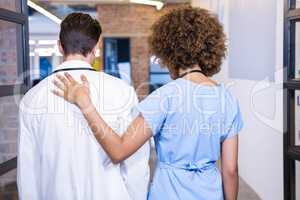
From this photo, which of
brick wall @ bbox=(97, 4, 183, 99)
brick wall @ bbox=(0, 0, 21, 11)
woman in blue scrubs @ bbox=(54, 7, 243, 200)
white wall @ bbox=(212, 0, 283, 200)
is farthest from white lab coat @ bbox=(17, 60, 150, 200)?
brick wall @ bbox=(97, 4, 183, 99)

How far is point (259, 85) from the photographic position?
337 centimetres

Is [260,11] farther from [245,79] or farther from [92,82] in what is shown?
[92,82]

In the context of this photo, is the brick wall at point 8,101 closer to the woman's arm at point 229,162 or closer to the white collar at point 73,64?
the white collar at point 73,64

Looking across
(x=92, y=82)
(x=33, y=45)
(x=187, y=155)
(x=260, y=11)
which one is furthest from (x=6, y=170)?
(x=33, y=45)

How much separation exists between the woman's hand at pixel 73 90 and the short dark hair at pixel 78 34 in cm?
14

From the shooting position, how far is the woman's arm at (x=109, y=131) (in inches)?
48.9

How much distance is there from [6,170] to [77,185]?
764mm

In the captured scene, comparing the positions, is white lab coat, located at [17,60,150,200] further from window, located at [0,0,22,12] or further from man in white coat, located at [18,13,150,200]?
window, located at [0,0,22,12]

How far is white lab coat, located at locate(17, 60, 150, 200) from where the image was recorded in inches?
56.6

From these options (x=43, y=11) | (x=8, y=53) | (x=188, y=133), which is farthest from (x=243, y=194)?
(x=43, y=11)

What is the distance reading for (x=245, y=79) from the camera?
384 centimetres

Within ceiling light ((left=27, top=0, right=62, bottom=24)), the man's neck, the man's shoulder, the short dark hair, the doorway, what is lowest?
the man's shoulder

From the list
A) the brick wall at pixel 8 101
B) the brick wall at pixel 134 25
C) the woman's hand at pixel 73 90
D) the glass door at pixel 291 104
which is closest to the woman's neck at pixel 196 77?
the woman's hand at pixel 73 90

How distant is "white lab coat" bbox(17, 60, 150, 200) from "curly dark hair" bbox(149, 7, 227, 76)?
272mm
